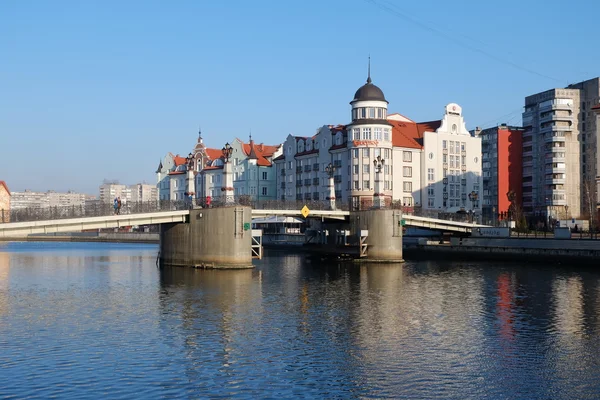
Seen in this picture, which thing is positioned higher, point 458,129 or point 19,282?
point 458,129

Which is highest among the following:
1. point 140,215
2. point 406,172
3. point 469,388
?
point 406,172

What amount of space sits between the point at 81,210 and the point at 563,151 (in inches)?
4510

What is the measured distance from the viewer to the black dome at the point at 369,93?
377ft

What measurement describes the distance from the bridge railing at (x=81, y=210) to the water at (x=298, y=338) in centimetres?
709

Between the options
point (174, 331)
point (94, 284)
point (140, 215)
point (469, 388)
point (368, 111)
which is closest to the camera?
point (469, 388)

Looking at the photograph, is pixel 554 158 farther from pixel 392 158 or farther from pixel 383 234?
pixel 383 234

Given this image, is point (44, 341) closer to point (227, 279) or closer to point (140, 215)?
point (227, 279)

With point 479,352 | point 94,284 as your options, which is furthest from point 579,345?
point 94,284

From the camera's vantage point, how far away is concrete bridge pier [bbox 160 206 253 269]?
7106cm

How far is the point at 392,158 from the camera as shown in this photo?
122750 millimetres

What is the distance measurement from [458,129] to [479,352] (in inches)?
4100

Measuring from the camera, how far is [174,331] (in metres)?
36.8

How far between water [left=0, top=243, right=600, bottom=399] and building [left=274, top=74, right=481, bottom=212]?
56.8 meters

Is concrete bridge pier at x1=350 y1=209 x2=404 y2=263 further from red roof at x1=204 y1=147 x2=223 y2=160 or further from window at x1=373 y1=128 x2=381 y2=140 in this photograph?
red roof at x1=204 y1=147 x2=223 y2=160
